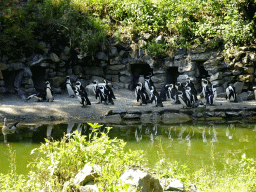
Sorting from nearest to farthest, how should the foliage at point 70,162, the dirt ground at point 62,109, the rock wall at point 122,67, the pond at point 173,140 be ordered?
1. the foliage at point 70,162
2. the pond at point 173,140
3. the dirt ground at point 62,109
4. the rock wall at point 122,67

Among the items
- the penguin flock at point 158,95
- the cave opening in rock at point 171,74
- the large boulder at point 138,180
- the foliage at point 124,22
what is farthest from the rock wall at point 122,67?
the large boulder at point 138,180

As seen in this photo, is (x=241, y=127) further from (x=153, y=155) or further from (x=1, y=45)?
(x=1, y=45)

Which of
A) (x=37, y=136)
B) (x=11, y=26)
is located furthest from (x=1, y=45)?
(x=37, y=136)

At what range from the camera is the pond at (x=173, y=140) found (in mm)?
5910

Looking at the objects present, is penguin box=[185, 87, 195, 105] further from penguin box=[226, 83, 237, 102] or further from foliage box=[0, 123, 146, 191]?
foliage box=[0, 123, 146, 191]

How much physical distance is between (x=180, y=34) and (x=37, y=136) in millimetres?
9522

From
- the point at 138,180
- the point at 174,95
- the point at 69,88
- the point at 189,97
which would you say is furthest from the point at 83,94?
the point at 138,180

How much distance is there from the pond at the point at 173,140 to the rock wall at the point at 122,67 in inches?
180

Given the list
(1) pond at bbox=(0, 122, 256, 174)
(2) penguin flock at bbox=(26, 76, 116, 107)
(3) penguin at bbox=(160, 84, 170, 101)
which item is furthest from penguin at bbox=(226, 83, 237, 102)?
(2) penguin flock at bbox=(26, 76, 116, 107)

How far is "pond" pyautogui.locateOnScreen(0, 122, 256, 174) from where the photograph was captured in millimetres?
5910

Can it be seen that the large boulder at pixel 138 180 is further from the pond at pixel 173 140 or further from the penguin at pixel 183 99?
the penguin at pixel 183 99

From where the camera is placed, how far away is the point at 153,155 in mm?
6191

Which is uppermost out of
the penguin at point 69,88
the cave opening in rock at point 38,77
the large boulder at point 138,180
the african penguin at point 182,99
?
the cave opening in rock at point 38,77

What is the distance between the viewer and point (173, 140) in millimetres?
7598
